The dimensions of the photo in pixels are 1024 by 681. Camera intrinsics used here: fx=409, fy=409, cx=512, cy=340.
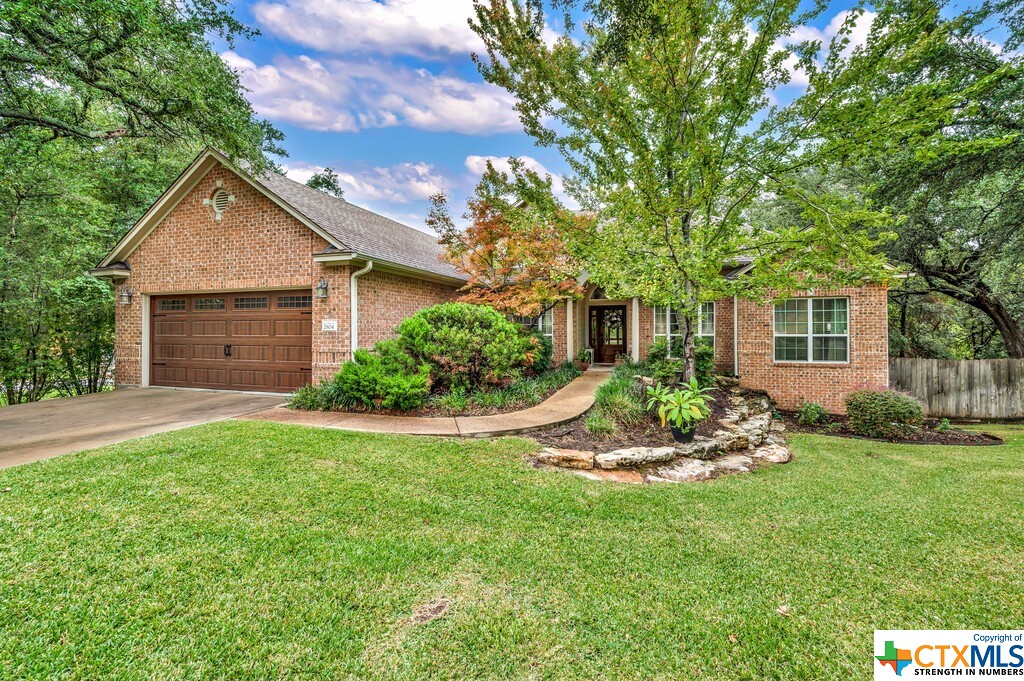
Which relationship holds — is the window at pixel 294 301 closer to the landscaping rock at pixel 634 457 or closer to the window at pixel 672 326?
the landscaping rock at pixel 634 457

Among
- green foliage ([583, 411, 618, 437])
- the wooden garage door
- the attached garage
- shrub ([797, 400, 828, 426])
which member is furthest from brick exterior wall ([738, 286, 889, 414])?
the wooden garage door

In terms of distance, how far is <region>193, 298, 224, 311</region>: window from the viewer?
9992mm

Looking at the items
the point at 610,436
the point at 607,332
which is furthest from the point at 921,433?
the point at 607,332

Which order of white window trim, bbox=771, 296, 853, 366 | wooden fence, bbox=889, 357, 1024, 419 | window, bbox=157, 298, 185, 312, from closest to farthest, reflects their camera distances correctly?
white window trim, bbox=771, 296, 853, 366 < wooden fence, bbox=889, 357, 1024, 419 < window, bbox=157, 298, 185, 312

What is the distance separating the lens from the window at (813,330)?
10008 millimetres

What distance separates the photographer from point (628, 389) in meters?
7.93

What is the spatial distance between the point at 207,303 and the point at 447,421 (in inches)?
303

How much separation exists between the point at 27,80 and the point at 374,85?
6737mm

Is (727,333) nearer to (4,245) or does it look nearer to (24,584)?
(24,584)

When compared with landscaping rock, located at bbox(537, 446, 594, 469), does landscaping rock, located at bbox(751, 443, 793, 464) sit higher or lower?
lower

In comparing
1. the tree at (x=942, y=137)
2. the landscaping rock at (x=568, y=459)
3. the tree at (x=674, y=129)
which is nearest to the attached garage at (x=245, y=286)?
the tree at (x=674, y=129)

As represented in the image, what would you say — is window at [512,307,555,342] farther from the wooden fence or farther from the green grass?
the wooden fence

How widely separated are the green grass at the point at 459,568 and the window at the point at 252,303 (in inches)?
217

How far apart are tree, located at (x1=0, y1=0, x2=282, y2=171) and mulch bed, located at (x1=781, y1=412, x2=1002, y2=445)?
13.2 meters
